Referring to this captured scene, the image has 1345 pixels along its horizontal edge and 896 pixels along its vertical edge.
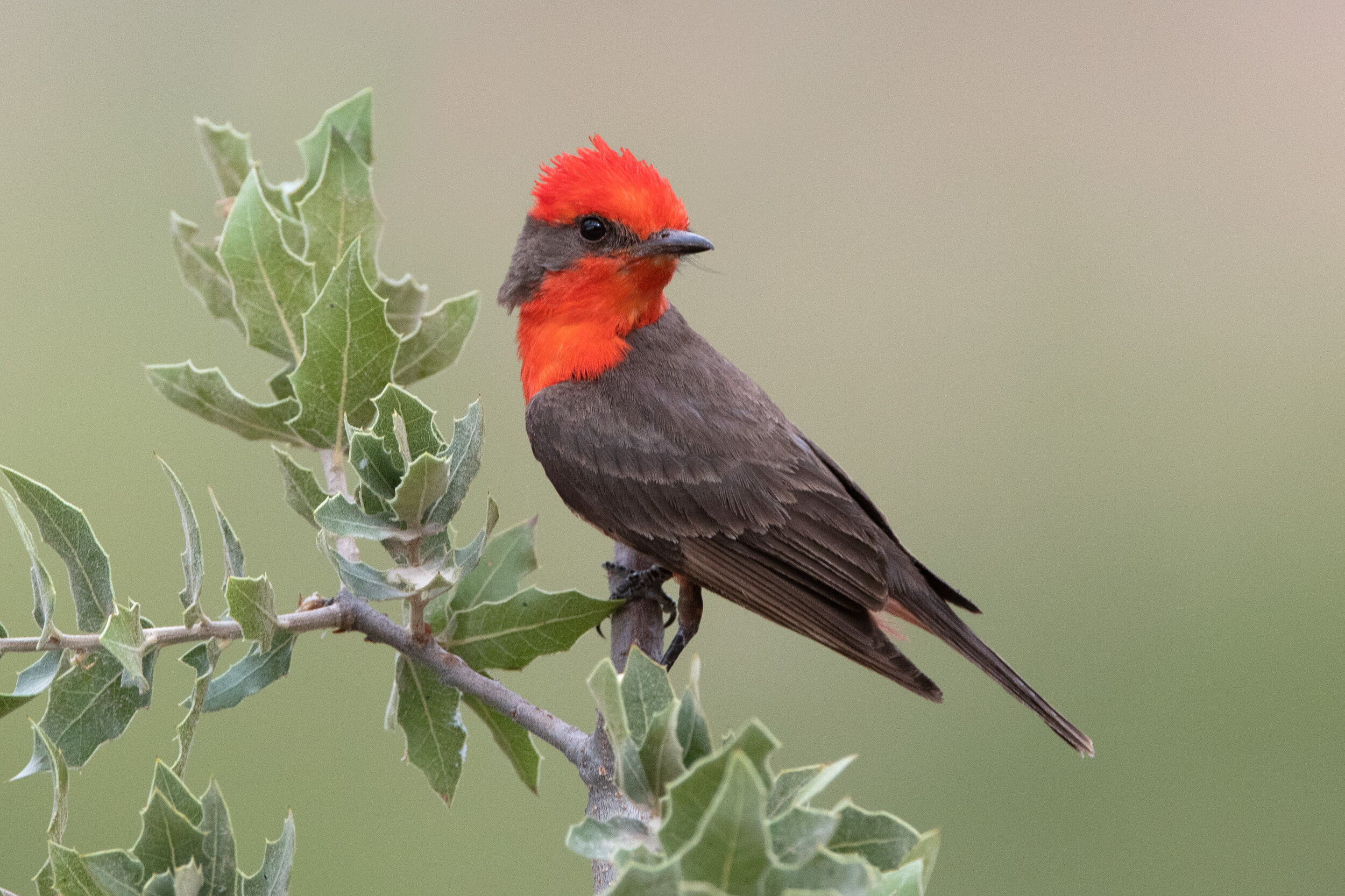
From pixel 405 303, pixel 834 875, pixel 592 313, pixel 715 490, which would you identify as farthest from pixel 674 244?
pixel 834 875

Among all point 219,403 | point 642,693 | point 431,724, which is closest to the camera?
point 642,693

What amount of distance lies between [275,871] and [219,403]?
100cm

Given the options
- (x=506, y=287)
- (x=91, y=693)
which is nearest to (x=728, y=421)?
(x=506, y=287)

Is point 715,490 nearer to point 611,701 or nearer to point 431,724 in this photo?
point 431,724

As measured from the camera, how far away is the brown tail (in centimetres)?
275

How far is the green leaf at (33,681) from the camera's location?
162 cm

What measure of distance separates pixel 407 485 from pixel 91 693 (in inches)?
21.5

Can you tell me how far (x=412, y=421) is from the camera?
1.73m

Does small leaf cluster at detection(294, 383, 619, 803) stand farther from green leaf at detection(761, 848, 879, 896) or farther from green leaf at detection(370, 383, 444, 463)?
green leaf at detection(761, 848, 879, 896)

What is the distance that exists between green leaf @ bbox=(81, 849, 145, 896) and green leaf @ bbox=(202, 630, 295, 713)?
1.27 ft

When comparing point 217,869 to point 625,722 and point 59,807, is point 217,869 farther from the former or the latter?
point 625,722

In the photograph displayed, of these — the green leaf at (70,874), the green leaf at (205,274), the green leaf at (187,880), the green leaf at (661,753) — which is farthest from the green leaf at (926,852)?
Answer: the green leaf at (205,274)

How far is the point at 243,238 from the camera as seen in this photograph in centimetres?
223

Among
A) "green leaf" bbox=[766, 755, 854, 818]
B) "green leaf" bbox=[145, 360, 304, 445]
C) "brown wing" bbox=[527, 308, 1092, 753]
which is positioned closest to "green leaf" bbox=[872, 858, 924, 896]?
"green leaf" bbox=[766, 755, 854, 818]
